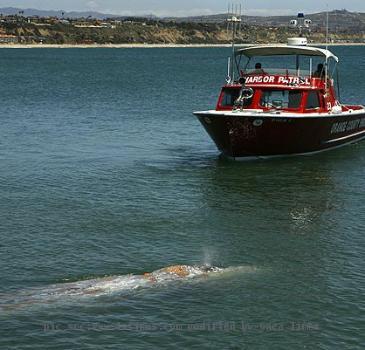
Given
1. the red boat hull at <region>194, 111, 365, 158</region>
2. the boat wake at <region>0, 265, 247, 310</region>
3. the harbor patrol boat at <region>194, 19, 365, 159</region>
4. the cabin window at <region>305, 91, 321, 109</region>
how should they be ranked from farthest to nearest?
1. the cabin window at <region>305, 91, 321, 109</region>
2. the harbor patrol boat at <region>194, 19, 365, 159</region>
3. the red boat hull at <region>194, 111, 365, 158</region>
4. the boat wake at <region>0, 265, 247, 310</region>

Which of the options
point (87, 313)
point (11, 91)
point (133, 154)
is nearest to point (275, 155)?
point (133, 154)

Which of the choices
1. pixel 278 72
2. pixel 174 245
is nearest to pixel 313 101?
pixel 278 72

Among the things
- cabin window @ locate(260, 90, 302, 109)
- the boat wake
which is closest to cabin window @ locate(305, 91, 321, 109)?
cabin window @ locate(260, 90, 302, 109)

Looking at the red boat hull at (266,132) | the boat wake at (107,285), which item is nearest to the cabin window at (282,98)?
the red boat hull at (266,132)

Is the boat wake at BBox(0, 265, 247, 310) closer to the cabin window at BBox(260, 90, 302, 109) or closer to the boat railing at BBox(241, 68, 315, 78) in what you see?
the cabin window at BBox(260, 90, 302, 109)

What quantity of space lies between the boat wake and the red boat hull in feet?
41.4

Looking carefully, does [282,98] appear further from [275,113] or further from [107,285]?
[107,285]

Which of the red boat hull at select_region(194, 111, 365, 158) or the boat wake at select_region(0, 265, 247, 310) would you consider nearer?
the boat wake at select_region(0, 265, 247, 310)

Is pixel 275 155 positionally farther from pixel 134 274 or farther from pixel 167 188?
pixel 134 274

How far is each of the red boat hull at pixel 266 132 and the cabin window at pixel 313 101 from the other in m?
0.63

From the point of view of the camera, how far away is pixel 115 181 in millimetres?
27609

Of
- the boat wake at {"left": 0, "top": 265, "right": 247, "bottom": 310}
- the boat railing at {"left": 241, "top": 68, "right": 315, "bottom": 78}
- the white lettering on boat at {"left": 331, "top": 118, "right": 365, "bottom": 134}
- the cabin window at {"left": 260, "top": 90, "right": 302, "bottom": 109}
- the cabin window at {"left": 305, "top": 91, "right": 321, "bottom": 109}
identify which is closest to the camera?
the boat wake at {"left": 0, "top": 265, "right": 247, "bottom": 310}

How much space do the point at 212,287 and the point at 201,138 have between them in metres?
22.1

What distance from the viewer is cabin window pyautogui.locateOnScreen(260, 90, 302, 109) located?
31156mm
